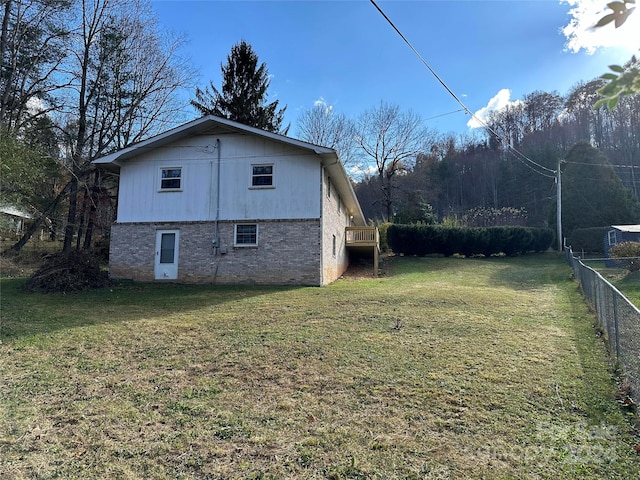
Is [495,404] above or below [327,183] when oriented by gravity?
below

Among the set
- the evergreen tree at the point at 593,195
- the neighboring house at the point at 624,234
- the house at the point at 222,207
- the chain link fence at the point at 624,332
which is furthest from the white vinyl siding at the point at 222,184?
the evergreen tree at the point at 593,195

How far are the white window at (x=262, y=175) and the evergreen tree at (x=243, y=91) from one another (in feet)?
48.6

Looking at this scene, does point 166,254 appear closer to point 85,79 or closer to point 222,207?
point 222,207

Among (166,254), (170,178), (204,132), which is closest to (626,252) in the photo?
(204,132)

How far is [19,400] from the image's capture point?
422 centimetres

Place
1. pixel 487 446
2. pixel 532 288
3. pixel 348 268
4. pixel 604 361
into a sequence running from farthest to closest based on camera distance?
pixel 348 268 → pixel 532 288 → pixel 604 361 → pixel 487 446

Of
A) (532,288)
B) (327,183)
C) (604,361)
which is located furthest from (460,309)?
(327,183)

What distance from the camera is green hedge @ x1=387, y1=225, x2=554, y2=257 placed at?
2402 centimetres

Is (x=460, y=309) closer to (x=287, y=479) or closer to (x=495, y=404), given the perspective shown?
(x=495, y=404)

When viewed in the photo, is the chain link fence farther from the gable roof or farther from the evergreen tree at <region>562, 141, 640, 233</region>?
the evergreen tree at <region>562, 141, 640, 233</region>

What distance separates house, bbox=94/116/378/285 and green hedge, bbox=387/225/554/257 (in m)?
10.7

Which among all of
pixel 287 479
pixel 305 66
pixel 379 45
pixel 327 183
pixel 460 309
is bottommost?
pixel 287 479

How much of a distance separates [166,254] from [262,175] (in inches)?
185

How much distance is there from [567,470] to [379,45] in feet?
28.0
